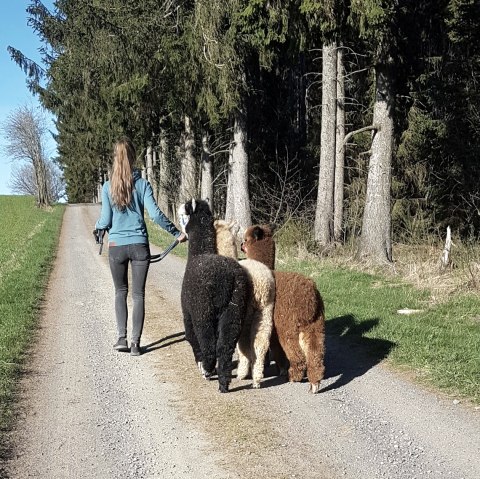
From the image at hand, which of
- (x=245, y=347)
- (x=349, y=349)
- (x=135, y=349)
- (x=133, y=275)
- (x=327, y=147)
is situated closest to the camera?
(x=245, y=347)

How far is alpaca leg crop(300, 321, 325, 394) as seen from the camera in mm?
4863

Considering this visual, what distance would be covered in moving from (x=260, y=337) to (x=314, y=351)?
524 millimetres

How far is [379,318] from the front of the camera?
761 cm

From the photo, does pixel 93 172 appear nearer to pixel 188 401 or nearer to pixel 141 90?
pixel 141 90

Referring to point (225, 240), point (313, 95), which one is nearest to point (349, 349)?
point (225, 240)

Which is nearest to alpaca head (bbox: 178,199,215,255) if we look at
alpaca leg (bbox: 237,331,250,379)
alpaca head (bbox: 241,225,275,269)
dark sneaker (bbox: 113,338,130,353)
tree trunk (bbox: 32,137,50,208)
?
alpaca head (bbox: 241,225,275,269)

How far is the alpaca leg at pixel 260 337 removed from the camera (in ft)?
16.4

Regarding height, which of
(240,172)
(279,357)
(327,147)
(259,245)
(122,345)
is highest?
(327,147)

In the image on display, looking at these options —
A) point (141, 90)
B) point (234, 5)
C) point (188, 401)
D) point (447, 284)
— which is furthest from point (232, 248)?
point (141, 90)

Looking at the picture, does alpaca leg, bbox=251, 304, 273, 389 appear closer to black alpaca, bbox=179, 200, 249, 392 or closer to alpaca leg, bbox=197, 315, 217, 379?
black alpaca, bbox=179, 200, 249, 392

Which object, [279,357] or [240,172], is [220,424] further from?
[240,172]

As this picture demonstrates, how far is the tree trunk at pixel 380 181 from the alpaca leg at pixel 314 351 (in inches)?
295

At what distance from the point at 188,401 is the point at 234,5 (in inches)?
477

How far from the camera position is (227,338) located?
4812 mm
